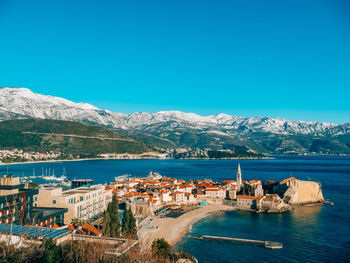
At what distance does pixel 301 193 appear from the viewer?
50219 mm

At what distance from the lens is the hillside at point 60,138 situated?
15875 centimetres

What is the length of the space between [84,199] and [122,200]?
12254mm

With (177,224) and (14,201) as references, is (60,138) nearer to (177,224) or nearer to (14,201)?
(177,224)

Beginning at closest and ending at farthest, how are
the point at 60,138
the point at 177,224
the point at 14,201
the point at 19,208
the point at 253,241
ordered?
the point at 14,201 < the point at 19,208 < the point at 253,241 < the point at 177,224 < the point at 60,138

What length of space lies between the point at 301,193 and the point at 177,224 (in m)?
26.7

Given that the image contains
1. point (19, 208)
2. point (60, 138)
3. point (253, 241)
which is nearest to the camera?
point (19, 208)

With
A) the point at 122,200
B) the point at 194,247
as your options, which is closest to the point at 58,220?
the point at 194,247

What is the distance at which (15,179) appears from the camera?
81.8ft

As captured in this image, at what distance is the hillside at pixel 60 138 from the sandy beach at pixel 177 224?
130m

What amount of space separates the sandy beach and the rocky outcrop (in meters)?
11.0

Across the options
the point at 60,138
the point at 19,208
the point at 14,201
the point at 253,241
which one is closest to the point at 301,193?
the point at 253,241

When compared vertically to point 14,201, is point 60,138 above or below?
above

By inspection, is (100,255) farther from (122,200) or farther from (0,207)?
(122,200)

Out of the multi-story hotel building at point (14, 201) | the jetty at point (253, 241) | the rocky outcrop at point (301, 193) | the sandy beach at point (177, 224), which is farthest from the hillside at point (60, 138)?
the jetty at point (253, 241)
